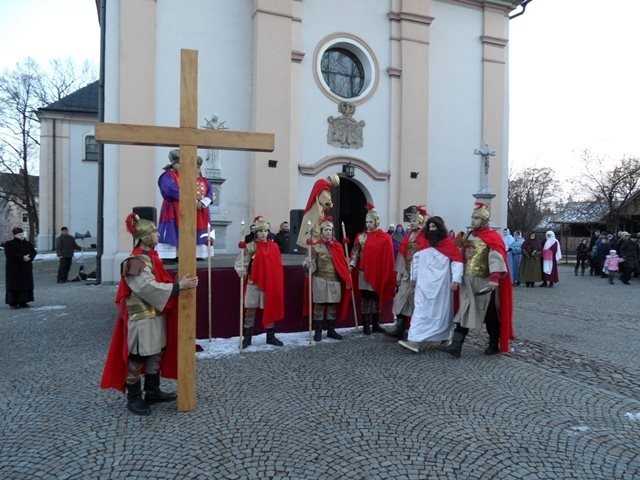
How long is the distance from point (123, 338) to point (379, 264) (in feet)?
12.9

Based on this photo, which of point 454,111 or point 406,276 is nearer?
point 406,276

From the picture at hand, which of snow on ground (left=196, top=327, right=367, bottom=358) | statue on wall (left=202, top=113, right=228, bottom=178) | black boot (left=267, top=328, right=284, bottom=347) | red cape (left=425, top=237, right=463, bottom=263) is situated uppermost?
statue on wall (left=202, top=113, right=228, bottom=178)

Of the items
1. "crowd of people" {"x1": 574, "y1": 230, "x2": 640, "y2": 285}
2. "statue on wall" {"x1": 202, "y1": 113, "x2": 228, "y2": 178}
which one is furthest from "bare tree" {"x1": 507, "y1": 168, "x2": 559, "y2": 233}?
"statue on wall" {"x1": 202, "y1": 113, "x2": 228, "y2": 178}

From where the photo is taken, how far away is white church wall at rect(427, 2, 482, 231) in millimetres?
16984

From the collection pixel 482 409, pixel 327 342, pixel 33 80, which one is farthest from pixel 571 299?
pixel 33 80

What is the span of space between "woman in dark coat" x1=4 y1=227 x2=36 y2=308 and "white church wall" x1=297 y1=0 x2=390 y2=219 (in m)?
7.35

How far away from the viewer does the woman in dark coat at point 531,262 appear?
1464 centimetres

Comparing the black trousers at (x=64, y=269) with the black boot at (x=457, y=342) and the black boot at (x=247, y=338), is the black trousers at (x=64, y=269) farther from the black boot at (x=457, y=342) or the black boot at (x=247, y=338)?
the black boot at (x=457, y=342)

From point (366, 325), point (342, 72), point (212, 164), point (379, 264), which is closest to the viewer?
point (379, 264)

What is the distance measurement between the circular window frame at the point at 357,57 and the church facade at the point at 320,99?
1.7 inches

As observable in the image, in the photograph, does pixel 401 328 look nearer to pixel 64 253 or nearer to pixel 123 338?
pixel 123 338

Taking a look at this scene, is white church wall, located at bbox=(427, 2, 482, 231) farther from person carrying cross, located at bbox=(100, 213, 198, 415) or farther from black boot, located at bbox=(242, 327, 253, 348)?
person carrying cross, located at bbox=(100, 213, 198, 415)

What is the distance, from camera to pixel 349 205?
1681 centimetres

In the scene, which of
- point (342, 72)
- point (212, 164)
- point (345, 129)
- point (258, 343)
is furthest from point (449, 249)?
point (342, 72)
